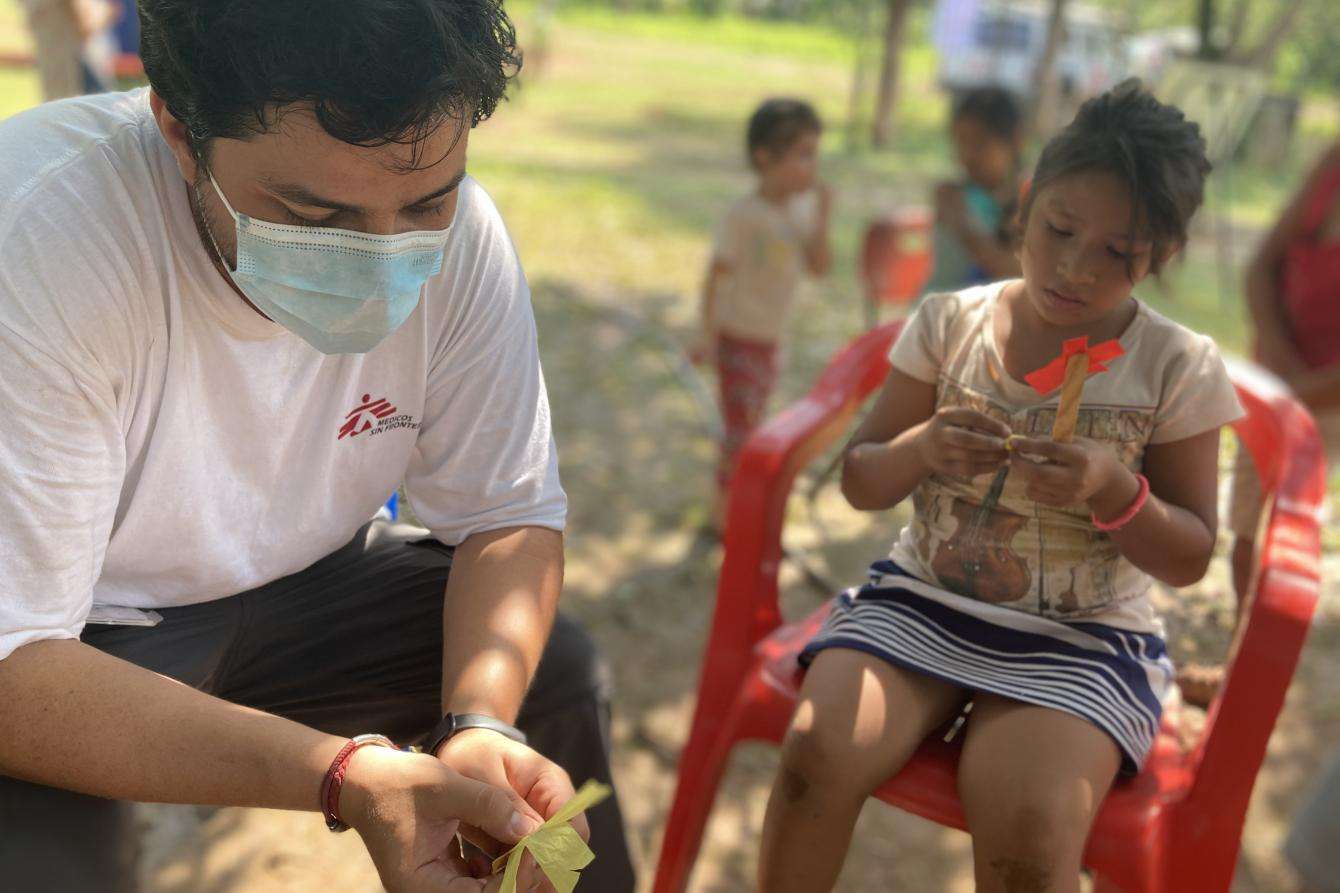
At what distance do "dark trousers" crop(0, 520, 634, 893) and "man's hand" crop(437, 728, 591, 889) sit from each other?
1.14 ft

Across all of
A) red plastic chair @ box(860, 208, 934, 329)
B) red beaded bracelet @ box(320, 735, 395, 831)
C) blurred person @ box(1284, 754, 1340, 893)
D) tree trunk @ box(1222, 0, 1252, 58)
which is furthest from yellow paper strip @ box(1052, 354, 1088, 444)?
tree trunk @ box(1222, 0, 1252, 58)

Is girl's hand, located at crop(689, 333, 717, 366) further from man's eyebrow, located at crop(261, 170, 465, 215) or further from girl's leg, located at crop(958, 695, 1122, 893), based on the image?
man's eyebrow, located at crop(261, 170, 465, 215)

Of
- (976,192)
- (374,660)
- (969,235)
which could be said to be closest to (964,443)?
(374,660)

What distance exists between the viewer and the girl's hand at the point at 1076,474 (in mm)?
1653

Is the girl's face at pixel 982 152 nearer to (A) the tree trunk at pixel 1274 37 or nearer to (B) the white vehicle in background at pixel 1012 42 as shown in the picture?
(A) the tree trunk at pixel 1274 37

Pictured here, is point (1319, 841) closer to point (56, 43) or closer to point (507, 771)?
point (507, 771)

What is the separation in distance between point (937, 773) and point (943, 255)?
7.95 feet

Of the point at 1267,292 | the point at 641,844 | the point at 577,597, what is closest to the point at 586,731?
the point at 641,844

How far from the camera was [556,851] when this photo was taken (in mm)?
1438

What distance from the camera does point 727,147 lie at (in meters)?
13.6

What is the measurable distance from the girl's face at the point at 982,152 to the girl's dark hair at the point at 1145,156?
2115mm

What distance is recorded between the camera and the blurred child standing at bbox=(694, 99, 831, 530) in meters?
3.85

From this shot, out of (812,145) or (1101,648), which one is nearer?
(1101,648)

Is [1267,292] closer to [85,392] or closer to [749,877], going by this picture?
[749,877]
